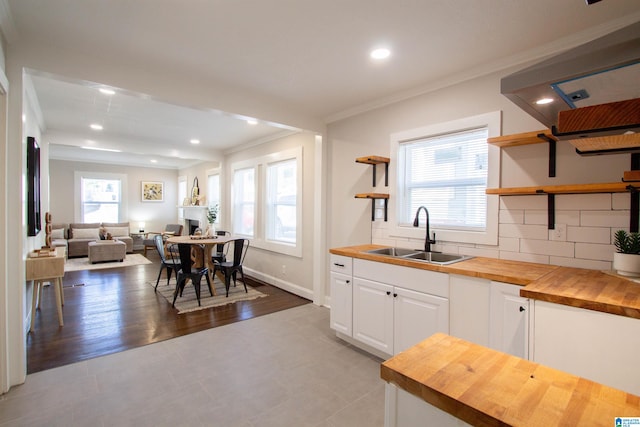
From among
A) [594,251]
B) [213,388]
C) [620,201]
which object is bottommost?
[213,388]

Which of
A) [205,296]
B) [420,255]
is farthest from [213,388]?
[205,296]

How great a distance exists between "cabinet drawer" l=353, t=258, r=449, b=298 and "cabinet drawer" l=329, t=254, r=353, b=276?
57 mm

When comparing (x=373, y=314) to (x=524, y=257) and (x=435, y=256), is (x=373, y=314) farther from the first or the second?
(x=524, y=257)

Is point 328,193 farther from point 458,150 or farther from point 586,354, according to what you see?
point 586,354

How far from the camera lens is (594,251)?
6.73 feet

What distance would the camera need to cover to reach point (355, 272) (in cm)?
287

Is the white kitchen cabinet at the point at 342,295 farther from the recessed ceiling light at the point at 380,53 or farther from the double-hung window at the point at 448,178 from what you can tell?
the recessed ceiling light at the point at 380,53

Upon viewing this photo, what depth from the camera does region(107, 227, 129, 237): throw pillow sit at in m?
8.54

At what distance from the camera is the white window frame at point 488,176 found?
2.49 m

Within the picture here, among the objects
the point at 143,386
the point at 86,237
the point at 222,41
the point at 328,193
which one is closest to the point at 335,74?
the point at 222,41

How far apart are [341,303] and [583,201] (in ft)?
6.65

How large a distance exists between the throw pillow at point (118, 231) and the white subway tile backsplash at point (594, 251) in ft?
32.0

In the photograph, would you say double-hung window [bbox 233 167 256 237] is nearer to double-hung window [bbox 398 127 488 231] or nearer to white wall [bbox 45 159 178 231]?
double-hung window [bbox 398 127 488 231]

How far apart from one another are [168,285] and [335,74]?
14.1 feet
